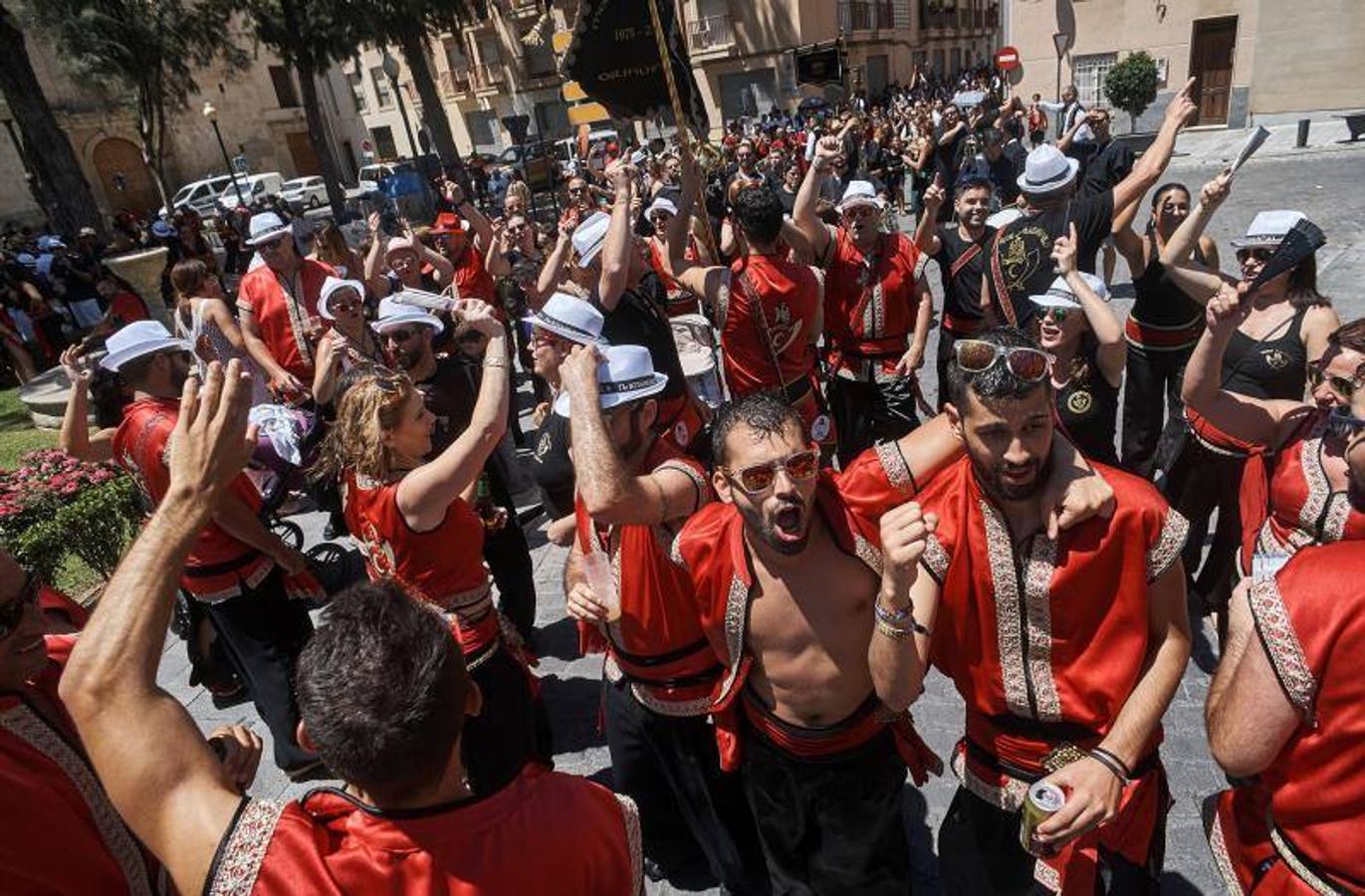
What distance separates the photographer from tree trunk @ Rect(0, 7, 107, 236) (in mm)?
13852

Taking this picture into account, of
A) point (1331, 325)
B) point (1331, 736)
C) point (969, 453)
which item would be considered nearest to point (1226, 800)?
point (1331, 736)

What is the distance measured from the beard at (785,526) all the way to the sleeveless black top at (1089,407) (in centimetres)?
217

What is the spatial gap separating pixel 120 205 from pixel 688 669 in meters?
50.8

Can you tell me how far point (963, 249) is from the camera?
5.62m

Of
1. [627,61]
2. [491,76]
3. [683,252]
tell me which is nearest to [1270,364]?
[683,252]

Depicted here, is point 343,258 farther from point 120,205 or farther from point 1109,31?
point 120,205

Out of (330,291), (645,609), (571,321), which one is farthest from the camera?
(330,291)

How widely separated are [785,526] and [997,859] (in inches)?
46.3

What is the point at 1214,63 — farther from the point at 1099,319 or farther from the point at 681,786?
the point at 681,786

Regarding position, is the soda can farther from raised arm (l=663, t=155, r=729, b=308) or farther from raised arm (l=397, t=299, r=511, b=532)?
raised arm (l=663, t=155, r=729, b=308)

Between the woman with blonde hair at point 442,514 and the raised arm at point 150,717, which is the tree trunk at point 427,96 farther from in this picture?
the raised arm at point 150,717

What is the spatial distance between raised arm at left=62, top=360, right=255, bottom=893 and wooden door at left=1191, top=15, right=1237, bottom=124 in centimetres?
2831

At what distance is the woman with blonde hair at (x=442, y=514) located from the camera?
2.78m

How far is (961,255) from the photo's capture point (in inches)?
219
